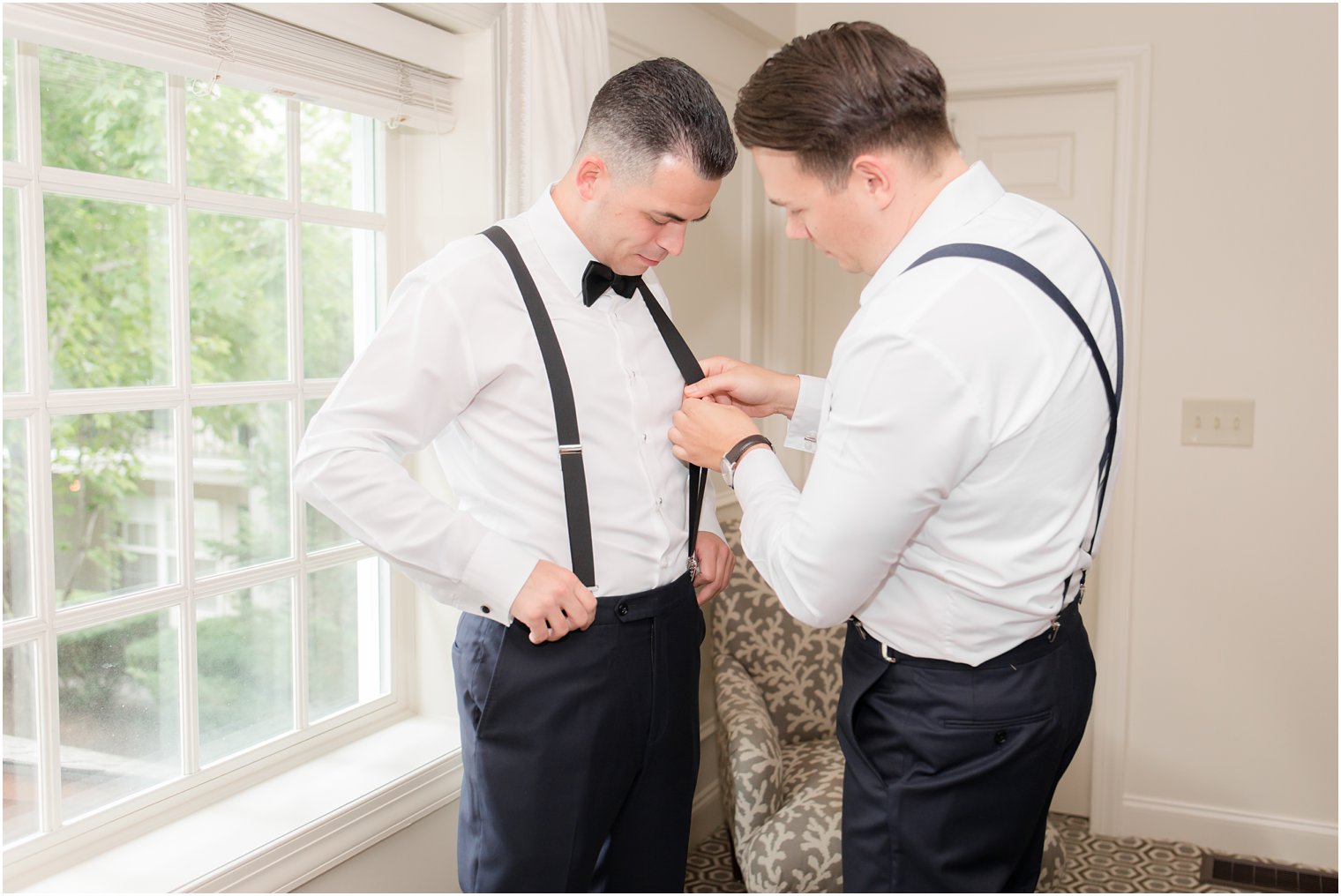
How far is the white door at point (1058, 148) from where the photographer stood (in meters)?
3.10

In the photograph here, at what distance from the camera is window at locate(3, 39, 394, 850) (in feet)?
4.95

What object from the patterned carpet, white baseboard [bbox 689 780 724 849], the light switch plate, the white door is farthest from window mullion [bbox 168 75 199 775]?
the light switch plate

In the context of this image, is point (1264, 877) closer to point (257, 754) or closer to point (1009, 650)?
point (1009, 650)

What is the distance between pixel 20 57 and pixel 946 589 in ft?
4.75

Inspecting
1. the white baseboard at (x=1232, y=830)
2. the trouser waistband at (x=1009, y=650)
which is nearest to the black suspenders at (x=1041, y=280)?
the trouser waistband at (x=1009, y=650)

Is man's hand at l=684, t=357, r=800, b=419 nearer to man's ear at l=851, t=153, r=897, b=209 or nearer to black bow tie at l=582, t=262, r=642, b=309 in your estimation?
black bow tie at l=582, t=262, r=642, b=309

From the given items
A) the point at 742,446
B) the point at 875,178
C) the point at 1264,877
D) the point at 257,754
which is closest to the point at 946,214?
the point at 875,178

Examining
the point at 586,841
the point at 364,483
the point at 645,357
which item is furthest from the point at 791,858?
the point at 364,483

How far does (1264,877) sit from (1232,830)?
167 millimetres

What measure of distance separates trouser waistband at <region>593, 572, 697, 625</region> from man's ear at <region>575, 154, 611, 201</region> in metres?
0.59

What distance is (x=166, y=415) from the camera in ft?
5.60

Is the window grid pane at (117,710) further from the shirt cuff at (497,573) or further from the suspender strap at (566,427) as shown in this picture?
the suspender strap at (566,427)

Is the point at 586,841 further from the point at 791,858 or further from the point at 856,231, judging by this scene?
the point at 856,231

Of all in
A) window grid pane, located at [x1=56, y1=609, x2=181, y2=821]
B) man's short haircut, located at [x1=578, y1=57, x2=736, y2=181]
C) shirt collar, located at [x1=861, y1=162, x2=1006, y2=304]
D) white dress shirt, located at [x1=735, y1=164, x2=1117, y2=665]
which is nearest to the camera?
white dress shirt, located at [x1=735, y1=164, x2=1117, y2=665]
